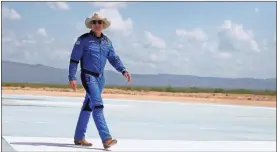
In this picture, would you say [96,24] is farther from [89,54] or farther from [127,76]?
[127,76]

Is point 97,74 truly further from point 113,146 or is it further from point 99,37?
point 113,146

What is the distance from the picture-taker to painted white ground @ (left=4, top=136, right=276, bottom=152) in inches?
219

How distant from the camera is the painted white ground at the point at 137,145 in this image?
555cm

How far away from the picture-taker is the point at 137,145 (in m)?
6.02

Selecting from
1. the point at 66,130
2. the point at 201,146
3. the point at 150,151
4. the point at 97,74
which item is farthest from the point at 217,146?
the point at 66,130

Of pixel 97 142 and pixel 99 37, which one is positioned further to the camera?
pixel 97 142

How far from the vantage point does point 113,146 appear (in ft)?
19.2

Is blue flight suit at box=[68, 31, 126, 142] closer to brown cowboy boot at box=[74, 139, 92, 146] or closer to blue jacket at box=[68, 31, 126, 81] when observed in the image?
blue jacket at box=[68, 31, 126, 81]

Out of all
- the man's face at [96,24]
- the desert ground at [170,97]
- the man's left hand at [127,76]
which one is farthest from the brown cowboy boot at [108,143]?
the desert ground at [170,97]

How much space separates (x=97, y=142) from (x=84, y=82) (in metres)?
1.01

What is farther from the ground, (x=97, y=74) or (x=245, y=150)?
(x=97, y=74)

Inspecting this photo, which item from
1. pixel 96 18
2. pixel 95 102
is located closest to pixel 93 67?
pixel 95 102

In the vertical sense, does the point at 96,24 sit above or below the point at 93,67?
above

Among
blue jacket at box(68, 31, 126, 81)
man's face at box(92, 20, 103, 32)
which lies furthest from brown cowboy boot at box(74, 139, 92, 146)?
man's face at box(92, 20, 103, 32)
